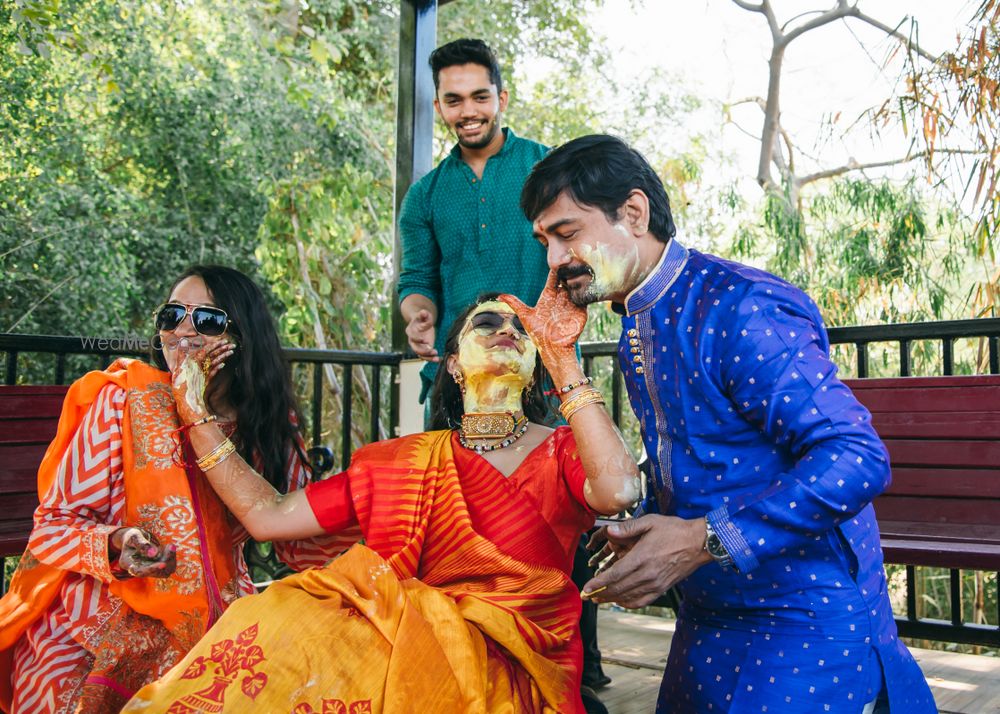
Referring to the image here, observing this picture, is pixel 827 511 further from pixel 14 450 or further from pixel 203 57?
pixel 203 57

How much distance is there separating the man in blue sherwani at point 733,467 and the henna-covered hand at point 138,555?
108 centimetres

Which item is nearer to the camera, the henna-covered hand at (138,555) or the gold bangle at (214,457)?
the henna-covered hand at (138,555)

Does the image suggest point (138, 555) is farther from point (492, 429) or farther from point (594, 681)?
point (594, 681)

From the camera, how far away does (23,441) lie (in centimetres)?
306

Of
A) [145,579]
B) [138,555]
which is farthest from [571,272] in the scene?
[145,579]

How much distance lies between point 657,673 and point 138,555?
2098 mm

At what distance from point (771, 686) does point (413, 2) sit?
11.9ft

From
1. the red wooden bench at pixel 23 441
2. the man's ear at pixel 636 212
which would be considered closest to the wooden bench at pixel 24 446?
the red wooden bench at pixel 23 441

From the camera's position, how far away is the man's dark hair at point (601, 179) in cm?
174

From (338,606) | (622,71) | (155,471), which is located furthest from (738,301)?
(622,71)

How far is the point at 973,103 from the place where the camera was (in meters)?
Answer: 5.47

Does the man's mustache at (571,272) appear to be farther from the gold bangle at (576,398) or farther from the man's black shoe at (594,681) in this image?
the man's black shoe at (594,681)

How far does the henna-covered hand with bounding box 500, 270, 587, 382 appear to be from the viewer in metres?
1.84

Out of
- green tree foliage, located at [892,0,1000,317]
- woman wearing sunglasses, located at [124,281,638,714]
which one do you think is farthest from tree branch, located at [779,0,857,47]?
woman wearing sunglasses, located at [124,281,638,714]
